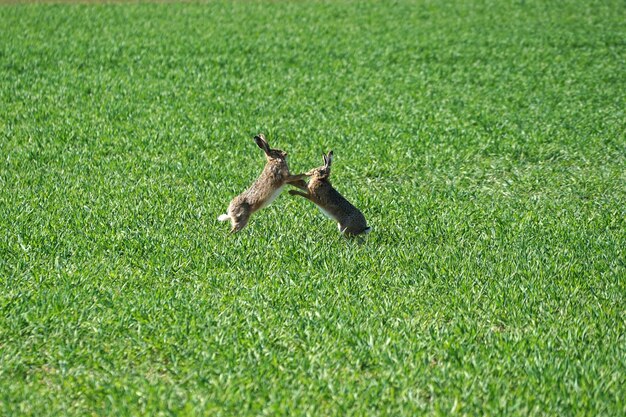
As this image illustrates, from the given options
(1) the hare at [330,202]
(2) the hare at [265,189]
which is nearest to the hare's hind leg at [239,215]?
(2) the hare at [265,189]

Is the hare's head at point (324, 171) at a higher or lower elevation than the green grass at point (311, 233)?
higher

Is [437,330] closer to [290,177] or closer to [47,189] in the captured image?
[290,177]

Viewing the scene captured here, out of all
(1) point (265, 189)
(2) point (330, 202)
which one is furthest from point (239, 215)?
(2) point (330, 202)

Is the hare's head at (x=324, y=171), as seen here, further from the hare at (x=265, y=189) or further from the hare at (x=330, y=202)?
the hare at (x=265, y=189)

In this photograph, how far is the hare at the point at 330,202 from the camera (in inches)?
292

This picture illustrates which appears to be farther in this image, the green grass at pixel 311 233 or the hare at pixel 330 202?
the hare at pixel 330 202

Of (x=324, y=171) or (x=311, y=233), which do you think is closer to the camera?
(x=324, y=171)

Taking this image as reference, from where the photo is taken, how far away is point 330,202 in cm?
741

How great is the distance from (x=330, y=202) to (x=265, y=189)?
0.54 m

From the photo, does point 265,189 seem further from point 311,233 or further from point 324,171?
point 311,233

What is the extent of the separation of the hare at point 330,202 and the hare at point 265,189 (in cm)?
12

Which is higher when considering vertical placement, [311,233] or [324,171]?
[324,171]

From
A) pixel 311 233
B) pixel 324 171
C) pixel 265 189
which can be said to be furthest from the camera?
pixel 311 233

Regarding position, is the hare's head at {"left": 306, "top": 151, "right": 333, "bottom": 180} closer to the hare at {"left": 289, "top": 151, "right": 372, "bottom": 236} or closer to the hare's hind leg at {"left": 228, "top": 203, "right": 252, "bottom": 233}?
the hare at {"left": 289, "top": 151, "right": 372, "bottom": 236}
